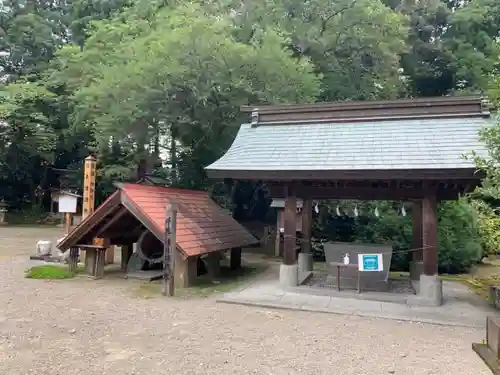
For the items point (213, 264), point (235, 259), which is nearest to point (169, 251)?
point (213, 264)

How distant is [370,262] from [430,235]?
1.30m

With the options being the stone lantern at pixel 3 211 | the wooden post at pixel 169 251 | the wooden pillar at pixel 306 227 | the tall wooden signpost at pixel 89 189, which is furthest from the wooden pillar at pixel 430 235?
the stone lantern at pixel 3 211

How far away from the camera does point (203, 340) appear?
221 inches

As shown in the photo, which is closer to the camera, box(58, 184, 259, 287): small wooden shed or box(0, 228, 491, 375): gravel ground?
box(0, 228, 491, 375): gravel ground

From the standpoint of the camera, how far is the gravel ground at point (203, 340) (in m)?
4.71

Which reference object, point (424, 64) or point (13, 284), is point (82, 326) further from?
point (424, 64)

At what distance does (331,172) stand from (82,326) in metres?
5.07

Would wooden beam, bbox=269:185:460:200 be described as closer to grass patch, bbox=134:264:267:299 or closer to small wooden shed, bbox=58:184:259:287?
small wooden shed, bbox=58:184:259:287

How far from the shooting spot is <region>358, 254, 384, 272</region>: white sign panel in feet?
27.5

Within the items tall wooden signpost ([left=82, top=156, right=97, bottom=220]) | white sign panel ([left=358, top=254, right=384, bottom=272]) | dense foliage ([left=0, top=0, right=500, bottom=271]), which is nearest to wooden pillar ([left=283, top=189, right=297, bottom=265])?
white sign panel ([left=358, top=254, right=384, bottom=272])

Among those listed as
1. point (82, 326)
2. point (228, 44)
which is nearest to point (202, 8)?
point (228, 44)

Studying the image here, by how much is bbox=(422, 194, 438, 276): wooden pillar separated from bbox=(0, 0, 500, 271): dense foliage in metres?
0.93

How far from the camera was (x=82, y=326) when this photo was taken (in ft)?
20.1

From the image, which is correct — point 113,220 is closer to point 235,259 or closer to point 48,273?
point 48,273
